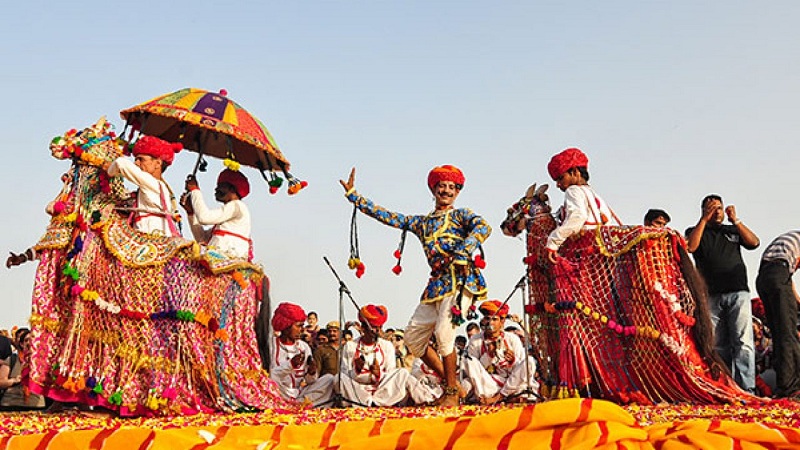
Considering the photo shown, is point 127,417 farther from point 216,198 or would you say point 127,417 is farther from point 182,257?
point 216,198

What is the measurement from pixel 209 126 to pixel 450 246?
7.61 ft

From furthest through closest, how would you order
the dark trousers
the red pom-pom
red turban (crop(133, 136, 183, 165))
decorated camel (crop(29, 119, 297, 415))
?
the dark trousers
red turban (crop(133, 136, 183, 165))
the red pom-pom
decorated camel (crop(29, 119, 297, 415))

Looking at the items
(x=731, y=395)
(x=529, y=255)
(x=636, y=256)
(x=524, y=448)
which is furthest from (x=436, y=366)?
(x=524, y=448)

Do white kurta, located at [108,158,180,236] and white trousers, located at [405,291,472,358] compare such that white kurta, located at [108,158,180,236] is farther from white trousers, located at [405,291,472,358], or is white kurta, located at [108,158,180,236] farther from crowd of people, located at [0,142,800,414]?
white trousers, located at [405,291,472,358]

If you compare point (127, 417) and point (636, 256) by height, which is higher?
point (636, 256)

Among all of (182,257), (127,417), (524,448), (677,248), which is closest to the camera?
(524,448)

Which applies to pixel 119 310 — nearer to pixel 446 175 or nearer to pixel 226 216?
pixel 226 216

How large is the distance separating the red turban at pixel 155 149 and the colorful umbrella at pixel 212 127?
0.92 ft

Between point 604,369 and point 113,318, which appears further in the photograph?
point 604,369

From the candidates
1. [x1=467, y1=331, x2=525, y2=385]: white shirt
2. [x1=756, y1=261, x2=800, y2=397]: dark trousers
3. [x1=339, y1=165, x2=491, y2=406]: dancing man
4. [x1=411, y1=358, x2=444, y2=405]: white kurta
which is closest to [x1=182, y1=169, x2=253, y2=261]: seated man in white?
[x1=339, y1=165, x2=491, y2=406]: dancing man

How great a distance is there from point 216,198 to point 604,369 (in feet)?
12.3

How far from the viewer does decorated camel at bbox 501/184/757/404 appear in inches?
232

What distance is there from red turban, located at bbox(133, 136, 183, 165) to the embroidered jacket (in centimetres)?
219

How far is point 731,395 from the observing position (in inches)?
221
